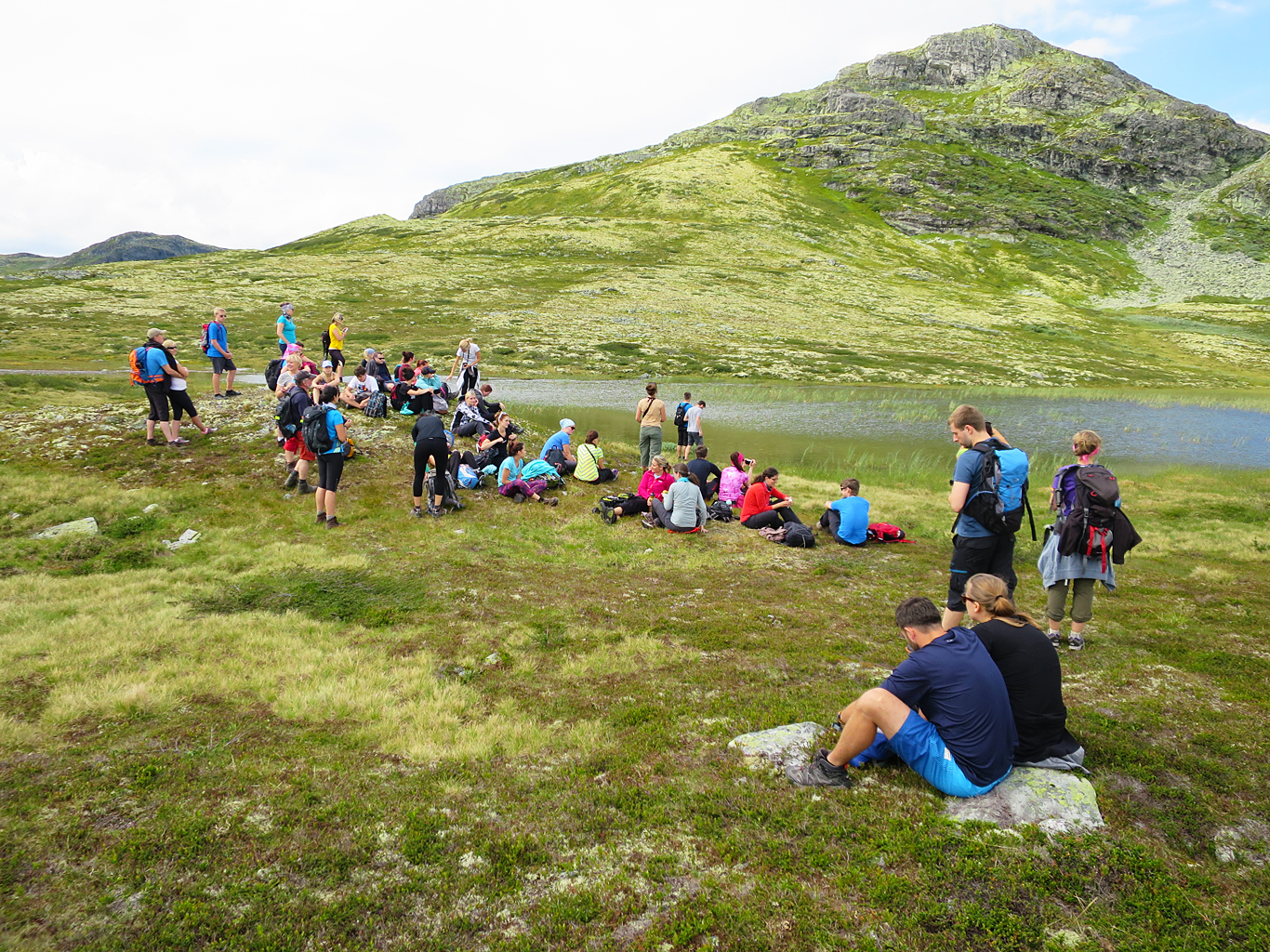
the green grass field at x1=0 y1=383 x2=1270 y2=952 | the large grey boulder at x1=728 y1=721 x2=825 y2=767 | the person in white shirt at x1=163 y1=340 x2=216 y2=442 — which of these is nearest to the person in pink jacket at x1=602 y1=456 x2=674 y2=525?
the green grass field at x1=0 y1=383 x2=1270 y2=952

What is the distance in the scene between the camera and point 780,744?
6.55 meters

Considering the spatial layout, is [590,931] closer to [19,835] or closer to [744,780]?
[744,780]

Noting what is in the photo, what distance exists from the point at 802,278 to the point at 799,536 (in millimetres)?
100822

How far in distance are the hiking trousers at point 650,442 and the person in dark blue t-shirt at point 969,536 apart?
483 inches

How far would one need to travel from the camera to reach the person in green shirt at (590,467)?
19422 mm

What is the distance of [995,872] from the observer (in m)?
4.77

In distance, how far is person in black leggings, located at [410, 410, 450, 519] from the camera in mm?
14625

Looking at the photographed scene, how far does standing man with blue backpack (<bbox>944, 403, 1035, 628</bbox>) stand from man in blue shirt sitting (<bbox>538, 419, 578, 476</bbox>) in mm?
12777

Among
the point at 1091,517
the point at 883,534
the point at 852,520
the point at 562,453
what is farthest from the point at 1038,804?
the point at 562,453

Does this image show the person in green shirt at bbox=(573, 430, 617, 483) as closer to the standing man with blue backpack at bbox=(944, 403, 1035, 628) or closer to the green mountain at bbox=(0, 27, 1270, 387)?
the standing man with blue backpack at bbox=(944, 403, 1035, 628)

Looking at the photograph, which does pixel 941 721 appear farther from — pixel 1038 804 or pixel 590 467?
pixel 590 467

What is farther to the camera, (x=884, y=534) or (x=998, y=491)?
(x=884, y=534)

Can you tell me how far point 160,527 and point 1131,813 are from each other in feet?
56.5

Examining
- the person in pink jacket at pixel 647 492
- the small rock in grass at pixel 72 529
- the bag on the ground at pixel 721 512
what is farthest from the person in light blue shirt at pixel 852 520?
the small rock in grass at pixel 72 529
